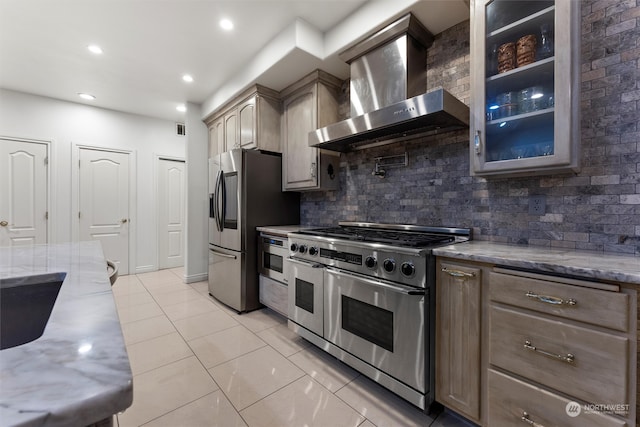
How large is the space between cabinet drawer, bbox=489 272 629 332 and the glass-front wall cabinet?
0.66 metres

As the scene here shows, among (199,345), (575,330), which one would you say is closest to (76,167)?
(199,345)

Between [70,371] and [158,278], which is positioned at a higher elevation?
[70,371]

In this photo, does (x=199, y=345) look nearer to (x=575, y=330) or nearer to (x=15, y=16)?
(x=575, y=330)

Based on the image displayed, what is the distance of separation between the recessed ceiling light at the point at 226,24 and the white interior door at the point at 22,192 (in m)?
3.44

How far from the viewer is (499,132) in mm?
1619

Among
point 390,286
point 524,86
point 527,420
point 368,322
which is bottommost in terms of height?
point 527,420

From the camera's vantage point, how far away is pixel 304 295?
2.22m

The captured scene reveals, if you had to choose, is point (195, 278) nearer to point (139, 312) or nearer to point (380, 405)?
point (139, 312)

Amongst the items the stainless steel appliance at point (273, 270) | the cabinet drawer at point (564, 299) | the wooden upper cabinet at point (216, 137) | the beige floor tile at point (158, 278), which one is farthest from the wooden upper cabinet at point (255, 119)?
the cabinet drawer at point (564, 299)

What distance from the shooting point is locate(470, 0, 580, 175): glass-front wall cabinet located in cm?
132

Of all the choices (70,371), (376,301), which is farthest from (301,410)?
(70,371)

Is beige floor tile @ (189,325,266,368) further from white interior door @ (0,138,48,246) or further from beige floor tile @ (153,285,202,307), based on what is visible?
white interior door @ (0,138,48,246)

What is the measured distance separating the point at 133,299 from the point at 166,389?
6.96 feet

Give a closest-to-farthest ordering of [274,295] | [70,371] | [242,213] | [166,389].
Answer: [70,371]
[166,389]
[274,295]
[242,213]
